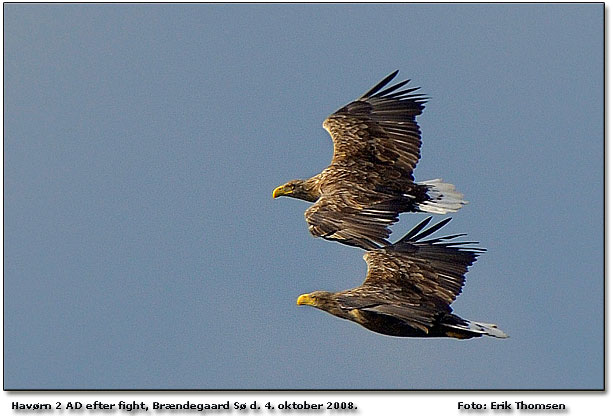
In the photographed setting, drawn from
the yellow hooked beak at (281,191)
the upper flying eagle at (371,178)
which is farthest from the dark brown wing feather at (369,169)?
the yellow hooked beak at (281,191)

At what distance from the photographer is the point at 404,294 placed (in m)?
11.5

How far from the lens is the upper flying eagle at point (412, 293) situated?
36.5ft

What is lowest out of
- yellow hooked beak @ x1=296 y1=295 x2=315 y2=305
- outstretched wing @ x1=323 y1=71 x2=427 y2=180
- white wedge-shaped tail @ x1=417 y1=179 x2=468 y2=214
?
yellow hooked beak @ x1=296 y1=295 x2=315 y2=305

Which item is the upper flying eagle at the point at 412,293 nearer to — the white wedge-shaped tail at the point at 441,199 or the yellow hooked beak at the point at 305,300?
the yellow hooked beak at the point at 305,300

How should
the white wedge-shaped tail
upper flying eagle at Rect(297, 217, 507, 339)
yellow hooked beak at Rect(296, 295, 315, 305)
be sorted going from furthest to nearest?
the white wedge-shaped tail, yellow hooked beak at Rect(296, 295, 315, 305), upper flying eagle at Rect(297, 217, 507, 339)

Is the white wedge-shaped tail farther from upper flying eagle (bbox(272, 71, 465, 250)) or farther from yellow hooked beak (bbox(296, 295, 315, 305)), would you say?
yellow hooked beak (bbox(296, 295, 315, 305))

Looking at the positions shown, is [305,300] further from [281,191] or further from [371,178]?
[281,191]

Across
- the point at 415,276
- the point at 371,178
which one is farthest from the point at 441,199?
the point at 415,276

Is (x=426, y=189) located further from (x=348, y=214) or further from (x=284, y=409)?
(x=284, y=409)

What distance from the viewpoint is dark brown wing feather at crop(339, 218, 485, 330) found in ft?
37.0

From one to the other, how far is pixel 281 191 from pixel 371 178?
129 centimetres

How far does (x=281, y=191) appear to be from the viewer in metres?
13.7

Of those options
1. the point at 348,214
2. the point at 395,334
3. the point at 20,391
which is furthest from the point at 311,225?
the point at 20,391

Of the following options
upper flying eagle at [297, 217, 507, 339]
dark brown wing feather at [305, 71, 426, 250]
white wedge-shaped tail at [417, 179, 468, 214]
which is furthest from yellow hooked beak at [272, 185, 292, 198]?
upper flying eagle at [297, 217, 507, 339]
